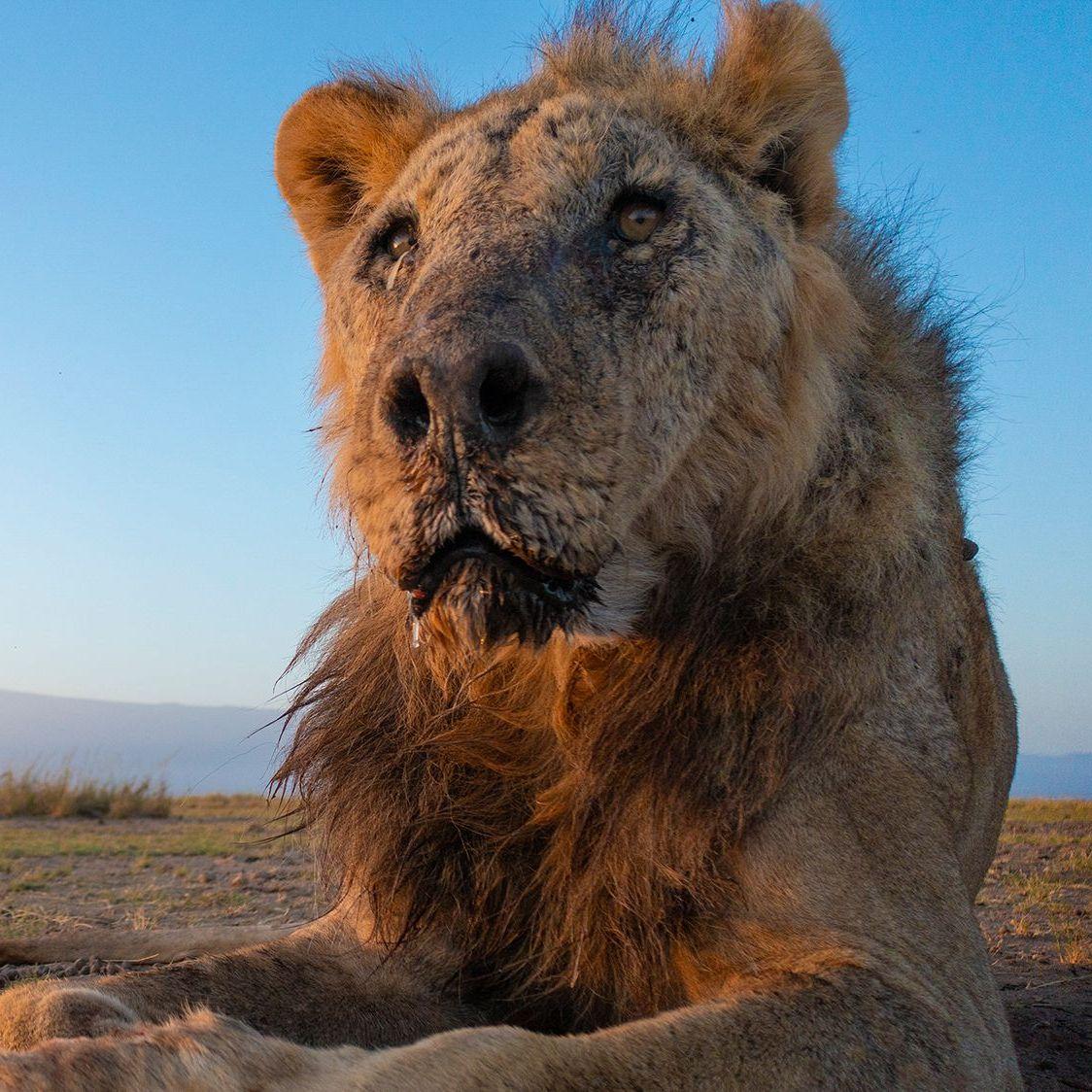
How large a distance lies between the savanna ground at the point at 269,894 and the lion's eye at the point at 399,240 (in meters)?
1.60

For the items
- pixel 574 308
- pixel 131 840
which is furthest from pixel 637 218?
pixel 131 840

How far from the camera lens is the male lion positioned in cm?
237

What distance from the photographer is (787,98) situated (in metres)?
3.34

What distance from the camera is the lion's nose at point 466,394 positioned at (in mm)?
2248

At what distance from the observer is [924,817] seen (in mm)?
2865

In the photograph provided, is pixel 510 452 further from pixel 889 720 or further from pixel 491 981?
pixel 491 981

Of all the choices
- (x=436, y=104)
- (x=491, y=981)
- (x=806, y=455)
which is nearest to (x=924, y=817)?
(x=806, y=455)

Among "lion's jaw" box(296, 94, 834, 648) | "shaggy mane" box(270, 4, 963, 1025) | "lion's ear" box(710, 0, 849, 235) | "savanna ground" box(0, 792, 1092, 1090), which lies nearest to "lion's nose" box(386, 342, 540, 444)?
"lion's jaw" box(296, 94, 834, 648)

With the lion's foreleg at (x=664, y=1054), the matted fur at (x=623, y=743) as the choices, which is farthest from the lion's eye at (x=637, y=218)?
the lion's foreleg at (x=664, y=1054)

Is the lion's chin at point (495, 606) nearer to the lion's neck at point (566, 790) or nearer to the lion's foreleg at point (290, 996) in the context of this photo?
the lion's neck at point (566, 790)

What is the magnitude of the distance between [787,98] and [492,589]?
1768 mm

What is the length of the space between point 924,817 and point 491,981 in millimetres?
1156

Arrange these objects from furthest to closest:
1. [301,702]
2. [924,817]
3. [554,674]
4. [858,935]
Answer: [301,702]
[554,674]
[924,817]
[858,935]

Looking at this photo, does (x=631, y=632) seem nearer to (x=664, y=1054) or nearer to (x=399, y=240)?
(x=664, y=1054)
